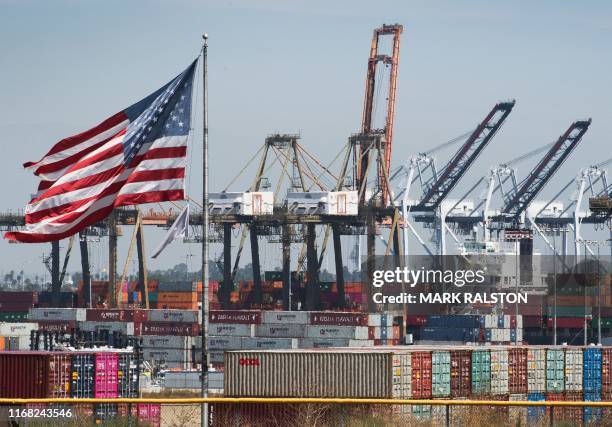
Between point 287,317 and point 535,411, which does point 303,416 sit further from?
point 287,317

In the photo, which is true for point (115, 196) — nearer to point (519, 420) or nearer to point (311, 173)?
point (519, 420)

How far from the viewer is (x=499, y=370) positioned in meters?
51.1

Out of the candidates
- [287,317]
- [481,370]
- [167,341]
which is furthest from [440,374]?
[167,341]

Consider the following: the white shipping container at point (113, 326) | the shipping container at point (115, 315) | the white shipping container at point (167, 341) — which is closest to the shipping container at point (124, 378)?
the white shipping container at point (167, 341)

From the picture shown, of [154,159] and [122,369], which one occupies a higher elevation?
[154,159]

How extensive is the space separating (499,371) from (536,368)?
154 inches

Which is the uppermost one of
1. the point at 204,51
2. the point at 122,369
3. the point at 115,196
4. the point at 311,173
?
the point at 311,173

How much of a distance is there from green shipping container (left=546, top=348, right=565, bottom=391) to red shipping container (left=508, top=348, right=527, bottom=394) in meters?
1.68

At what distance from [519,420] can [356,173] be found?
116 meters

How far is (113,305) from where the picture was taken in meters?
144

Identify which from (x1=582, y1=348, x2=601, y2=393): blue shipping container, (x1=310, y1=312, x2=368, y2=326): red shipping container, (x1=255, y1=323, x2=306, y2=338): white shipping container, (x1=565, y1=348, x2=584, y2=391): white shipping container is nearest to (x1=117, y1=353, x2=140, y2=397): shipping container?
(x1=565, y1=348, x2=584, y2=391): white shipping container

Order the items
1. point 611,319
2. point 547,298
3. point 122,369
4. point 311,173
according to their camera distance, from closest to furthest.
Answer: point 122,369
point 611,319
point 547,298
point 311,173

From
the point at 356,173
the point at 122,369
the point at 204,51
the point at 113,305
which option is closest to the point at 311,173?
the point at 356,173

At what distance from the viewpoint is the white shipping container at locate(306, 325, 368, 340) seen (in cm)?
11562
